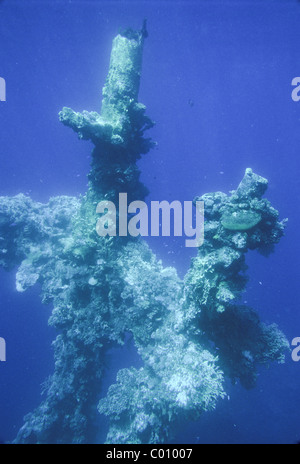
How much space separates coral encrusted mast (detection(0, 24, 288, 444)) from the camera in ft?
21.0

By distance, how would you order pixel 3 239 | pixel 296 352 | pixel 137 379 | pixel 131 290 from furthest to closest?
pixel 296 352 < pixel 3 239 < pixel 131 290 < pixel 137 379

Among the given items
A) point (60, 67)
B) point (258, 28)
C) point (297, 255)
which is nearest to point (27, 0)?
point (60, 67)

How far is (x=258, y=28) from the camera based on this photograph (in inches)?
1013

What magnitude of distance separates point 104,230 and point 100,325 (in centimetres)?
308

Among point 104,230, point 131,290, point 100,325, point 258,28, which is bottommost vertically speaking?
point 100,325

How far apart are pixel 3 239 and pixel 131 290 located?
22.9ft

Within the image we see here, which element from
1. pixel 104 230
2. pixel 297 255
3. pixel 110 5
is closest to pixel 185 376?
pixel 104 230

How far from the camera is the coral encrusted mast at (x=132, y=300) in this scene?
251 inches

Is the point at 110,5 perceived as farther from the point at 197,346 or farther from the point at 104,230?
the point at 197,346

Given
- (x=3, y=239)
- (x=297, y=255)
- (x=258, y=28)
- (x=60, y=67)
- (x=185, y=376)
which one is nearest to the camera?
(x=185, y=376)

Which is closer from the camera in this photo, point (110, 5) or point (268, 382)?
point (110, 5)

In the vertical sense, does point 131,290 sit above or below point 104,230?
below

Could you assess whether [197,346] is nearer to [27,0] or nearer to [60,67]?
[27,0]

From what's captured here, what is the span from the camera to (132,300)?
839cm
